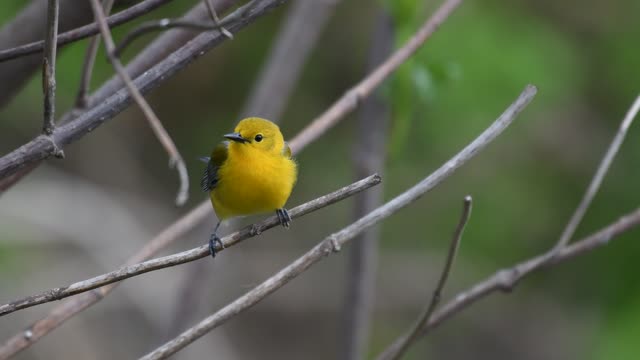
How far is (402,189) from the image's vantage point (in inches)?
189

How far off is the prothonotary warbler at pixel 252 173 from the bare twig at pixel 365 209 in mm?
309

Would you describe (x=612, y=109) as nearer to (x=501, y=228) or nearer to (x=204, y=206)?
(x=501, y=228)

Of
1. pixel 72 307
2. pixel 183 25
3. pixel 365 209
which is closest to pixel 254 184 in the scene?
pixel 365 209

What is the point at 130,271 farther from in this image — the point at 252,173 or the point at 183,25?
the point at 252,173

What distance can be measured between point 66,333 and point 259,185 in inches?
110

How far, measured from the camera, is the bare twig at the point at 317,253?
1.63 meters

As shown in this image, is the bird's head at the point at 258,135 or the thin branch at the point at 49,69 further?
the bird's head at the point at 258,135

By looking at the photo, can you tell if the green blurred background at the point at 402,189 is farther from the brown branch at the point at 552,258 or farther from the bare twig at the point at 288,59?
the brown branch at the point at 552,258

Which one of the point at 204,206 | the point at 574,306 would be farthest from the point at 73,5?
the point at 574,306

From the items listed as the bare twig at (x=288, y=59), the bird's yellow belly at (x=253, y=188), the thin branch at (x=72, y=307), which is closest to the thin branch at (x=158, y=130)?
the thin branch at (x=72, y=307)

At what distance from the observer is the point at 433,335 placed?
5.84 meters

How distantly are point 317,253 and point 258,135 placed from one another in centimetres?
121

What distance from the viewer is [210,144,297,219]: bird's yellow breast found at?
2721 millimetres

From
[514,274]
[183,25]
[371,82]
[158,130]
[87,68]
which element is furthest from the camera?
[371,82]
